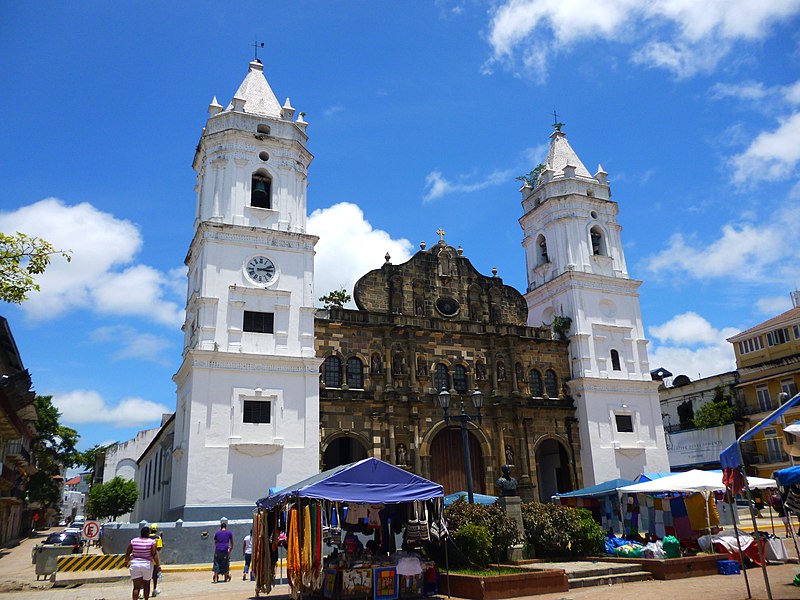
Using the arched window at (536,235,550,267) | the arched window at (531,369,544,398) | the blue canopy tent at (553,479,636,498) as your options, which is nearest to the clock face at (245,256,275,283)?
the arched window at (531,369,544,398)

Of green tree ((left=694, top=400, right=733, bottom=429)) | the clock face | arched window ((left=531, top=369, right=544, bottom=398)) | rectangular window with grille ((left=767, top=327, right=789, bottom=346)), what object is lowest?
green tree ((left=694, top=400, right=733, bottom=429))

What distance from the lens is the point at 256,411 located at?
1043 inches

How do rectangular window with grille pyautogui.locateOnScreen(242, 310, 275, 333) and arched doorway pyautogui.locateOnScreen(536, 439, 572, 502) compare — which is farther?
arched doorway pyautogui.locateOnScreen(536, 439, 572, 502)

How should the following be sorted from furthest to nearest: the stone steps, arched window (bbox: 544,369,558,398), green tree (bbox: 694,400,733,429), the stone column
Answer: green tree (bbox: 694,400,733,429), arched window (bbox: 544,369,558,398), the stone column, the stone steps

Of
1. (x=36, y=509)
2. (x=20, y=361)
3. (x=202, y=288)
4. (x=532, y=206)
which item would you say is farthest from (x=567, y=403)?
(x=36, y=509)

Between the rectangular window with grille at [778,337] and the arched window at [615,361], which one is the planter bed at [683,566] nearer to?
the arched window at [615,361]

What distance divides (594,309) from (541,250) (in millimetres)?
5202

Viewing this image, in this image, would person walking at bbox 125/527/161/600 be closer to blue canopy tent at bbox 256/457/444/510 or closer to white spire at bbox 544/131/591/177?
blue canopy tent at bbox 256/457/444/510

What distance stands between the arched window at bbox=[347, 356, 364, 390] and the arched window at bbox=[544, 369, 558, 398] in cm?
967

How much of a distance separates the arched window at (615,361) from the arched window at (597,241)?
5541 mm

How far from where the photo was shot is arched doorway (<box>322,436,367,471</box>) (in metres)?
30.2

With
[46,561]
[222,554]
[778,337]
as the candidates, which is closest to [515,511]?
[222,554]

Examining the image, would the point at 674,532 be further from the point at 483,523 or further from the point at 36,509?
the point at 36,509

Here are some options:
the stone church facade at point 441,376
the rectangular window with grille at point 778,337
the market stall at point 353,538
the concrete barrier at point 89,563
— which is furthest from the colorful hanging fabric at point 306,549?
the rectangular window with grille at point 778,337
